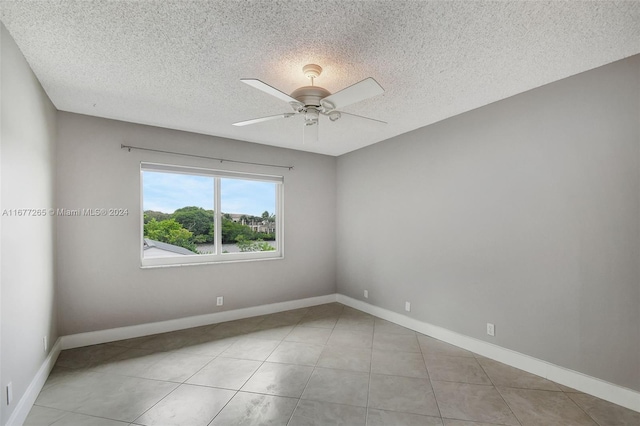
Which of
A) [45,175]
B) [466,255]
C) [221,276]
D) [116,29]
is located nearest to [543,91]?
[466,255]

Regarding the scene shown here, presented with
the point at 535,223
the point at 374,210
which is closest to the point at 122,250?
the point at 374,210

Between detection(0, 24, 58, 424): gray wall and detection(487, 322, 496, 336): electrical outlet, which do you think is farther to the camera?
detection(487, 322, 496, 336): electrical outlet

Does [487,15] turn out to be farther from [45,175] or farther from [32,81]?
[45,175]

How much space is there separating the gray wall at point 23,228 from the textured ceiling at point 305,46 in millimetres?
267

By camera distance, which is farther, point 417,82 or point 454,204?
point 454,204

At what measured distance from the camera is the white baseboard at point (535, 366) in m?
2.08

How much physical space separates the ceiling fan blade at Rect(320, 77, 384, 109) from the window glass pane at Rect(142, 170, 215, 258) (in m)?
2.45

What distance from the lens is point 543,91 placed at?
8.21 feet

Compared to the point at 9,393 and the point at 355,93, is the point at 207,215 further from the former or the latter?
the point at 355,93

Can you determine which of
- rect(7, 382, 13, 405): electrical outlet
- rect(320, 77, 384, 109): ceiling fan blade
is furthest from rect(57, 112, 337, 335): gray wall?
rect(320, 77, 384, 109): ceiling fan blade

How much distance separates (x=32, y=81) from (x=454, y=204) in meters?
3.89

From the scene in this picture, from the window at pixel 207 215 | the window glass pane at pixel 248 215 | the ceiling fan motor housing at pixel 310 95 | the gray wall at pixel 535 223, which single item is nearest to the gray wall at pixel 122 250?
the window at pixel 207 215

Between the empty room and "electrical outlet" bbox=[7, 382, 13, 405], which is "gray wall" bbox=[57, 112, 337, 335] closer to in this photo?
the empty room

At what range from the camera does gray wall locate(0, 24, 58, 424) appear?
1.71m
